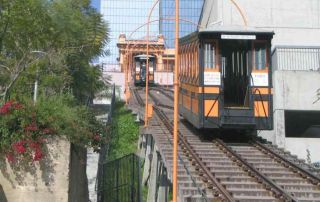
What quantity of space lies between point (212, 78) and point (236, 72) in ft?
4.13

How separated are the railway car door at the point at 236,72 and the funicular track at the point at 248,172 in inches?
57.0

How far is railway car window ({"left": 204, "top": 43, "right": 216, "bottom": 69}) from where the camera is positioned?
48.4 feet

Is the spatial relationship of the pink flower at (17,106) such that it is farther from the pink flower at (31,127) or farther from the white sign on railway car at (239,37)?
the white sign on railway car at (239,37)

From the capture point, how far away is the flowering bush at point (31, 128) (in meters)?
11.7

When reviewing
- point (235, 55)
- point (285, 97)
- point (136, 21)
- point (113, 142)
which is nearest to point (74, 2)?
point (113, 142)

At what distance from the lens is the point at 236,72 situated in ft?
51.4

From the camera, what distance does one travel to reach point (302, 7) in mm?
32844

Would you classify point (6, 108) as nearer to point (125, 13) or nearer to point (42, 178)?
point (42, 178)

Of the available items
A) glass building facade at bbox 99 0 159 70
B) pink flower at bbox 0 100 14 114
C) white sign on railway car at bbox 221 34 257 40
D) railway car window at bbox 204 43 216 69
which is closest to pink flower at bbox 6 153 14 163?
pink flower at bbox 0 100 14 114

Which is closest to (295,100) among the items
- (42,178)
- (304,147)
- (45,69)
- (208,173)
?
(304,147)

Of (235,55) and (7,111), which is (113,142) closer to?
(235,55)

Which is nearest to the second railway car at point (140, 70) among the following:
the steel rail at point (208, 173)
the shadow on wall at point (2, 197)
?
the steel rail at point (208, 173)

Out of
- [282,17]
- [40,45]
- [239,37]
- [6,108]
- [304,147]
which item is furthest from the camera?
[282,17]

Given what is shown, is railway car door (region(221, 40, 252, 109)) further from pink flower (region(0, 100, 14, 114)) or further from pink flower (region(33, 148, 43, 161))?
pink flower (region(0, 100, 14, 114))
